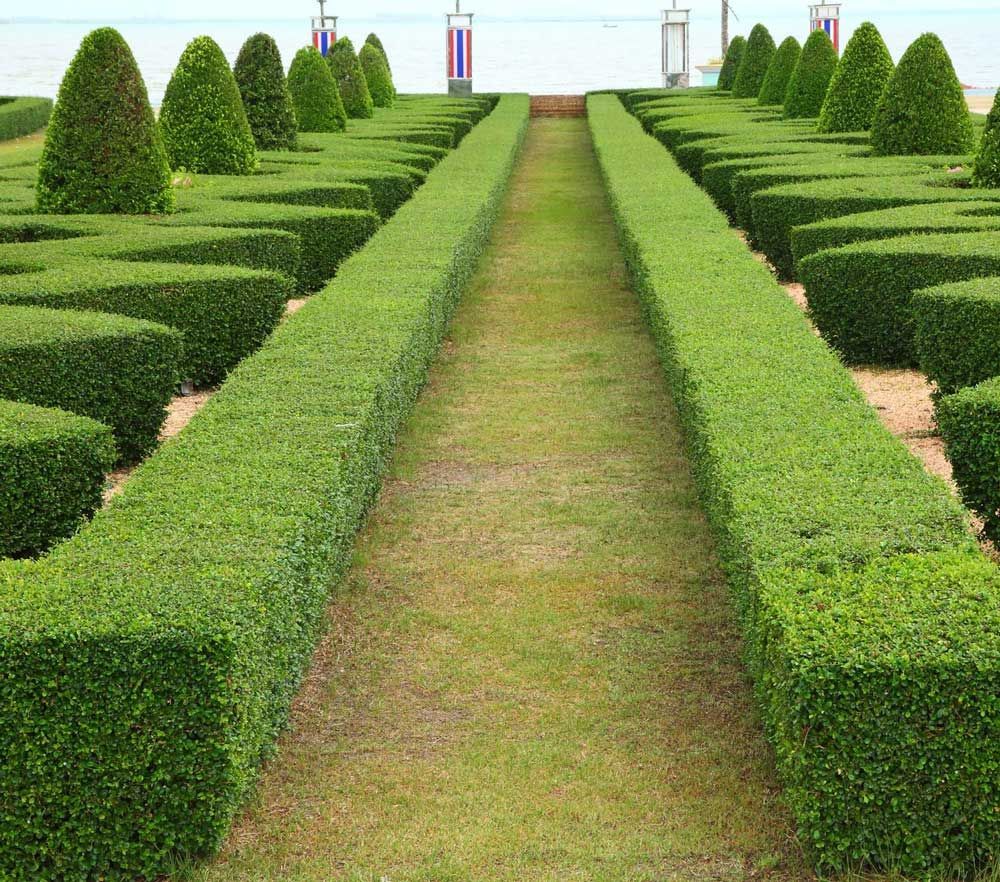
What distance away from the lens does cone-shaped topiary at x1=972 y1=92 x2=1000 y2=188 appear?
13219 millimetres

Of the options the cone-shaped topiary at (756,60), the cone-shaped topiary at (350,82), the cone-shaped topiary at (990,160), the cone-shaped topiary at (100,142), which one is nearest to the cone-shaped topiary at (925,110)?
the cone-shaped topiary at (990,160)

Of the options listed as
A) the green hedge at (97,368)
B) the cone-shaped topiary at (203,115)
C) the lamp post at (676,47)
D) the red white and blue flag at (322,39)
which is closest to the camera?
the green hedge at (97,368)

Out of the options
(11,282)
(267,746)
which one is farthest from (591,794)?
(11,282)

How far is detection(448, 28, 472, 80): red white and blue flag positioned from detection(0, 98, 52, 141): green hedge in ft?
41.9

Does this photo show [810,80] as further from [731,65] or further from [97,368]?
[97,368]

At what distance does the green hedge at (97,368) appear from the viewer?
7.61 metres

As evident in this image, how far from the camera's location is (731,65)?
37531 mm

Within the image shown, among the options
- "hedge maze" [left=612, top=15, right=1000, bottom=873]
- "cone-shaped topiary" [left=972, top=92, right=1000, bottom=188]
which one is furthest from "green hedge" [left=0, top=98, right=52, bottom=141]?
"cone-shaped topiary" [left=972, top=92, right=1000, bottom=188]

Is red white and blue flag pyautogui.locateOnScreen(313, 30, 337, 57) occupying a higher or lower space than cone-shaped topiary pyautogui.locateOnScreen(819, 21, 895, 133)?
higher

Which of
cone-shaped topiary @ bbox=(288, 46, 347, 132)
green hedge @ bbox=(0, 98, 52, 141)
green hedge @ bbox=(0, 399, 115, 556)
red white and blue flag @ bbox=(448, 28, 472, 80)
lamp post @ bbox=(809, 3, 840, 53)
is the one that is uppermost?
lamp post @ bbox=(809, 3, 840, 53)

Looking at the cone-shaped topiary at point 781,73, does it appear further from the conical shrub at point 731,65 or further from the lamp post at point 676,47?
the lamp post at point 676,47

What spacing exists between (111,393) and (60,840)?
157 inches

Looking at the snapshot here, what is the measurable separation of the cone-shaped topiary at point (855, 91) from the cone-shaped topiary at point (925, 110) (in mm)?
2671

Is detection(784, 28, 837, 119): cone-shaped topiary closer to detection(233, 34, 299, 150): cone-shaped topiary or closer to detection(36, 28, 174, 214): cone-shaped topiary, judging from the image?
detection(233, 34, 299, 150): cone-shaped topiary
